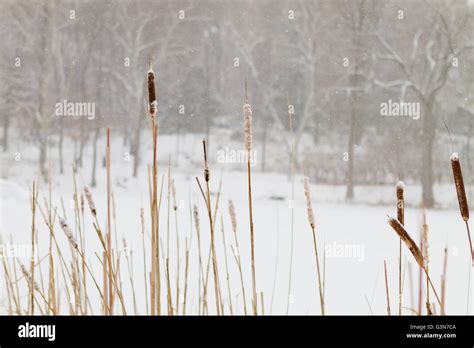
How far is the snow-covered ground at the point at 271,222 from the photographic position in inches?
80.4

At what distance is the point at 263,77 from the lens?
2.88 metres

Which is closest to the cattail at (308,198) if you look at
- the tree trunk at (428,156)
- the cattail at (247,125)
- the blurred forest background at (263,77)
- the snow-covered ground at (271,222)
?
the cattail at (247,125)

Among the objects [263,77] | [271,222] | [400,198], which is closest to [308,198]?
[400,198]

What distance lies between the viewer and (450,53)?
111 inches

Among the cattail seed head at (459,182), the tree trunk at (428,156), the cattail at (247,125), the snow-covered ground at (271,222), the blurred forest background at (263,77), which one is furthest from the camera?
the tree trunk at (428,156)

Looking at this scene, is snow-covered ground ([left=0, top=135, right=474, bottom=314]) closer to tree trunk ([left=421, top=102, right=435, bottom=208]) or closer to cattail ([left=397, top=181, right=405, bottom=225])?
tree trunk ([left=421, top=102, right=435, bottom=208])

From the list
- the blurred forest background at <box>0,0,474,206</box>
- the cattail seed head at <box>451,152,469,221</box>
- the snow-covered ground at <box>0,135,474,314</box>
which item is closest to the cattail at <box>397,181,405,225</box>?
the cattail seed head at <box>451,152,469,221</box>

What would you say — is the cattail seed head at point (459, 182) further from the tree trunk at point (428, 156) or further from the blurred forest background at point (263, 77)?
the tree trunk at point (428, 156)

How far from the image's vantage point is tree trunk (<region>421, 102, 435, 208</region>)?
2646mm

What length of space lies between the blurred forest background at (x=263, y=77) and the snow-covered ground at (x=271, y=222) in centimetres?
8

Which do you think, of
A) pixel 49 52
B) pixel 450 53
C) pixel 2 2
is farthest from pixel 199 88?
pixel 450 53

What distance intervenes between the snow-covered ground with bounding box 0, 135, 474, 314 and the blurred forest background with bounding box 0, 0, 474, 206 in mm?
83

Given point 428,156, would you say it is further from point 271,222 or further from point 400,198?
point 400,198

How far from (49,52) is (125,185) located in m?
0.88
